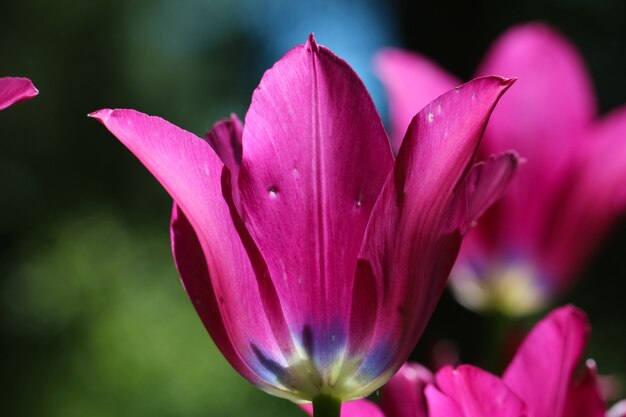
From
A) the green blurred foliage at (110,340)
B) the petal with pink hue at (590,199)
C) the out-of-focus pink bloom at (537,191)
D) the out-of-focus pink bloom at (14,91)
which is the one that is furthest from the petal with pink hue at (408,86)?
the green blurred foliage at (110,340)

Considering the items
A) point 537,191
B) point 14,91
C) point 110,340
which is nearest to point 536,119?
point 537,191

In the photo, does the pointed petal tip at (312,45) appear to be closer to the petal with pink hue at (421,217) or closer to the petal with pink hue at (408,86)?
the petal with pink hue at (421,217)

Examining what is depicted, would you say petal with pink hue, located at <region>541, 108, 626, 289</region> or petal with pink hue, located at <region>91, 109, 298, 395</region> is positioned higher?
petal with pink hue, located at <region>91, 109, 298, 395</region>

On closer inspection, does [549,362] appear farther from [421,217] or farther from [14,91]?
[14,91]

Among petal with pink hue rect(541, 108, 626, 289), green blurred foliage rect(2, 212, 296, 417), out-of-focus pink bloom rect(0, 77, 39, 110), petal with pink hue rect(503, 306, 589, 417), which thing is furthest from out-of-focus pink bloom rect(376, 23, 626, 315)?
green blurred foliage rect(2, 212, 296, 417)

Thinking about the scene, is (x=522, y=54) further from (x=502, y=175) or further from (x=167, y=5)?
(x=167, y=5)

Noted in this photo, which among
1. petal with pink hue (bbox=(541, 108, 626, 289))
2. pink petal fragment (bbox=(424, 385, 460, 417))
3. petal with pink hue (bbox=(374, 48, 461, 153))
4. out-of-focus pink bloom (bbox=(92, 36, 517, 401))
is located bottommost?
petal with pink hue (bbox=(541, 108, 626, 289))

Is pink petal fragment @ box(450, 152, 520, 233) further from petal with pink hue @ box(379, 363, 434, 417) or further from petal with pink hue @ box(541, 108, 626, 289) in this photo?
petal with pink hue @ box(541, 108, 626, 289)
